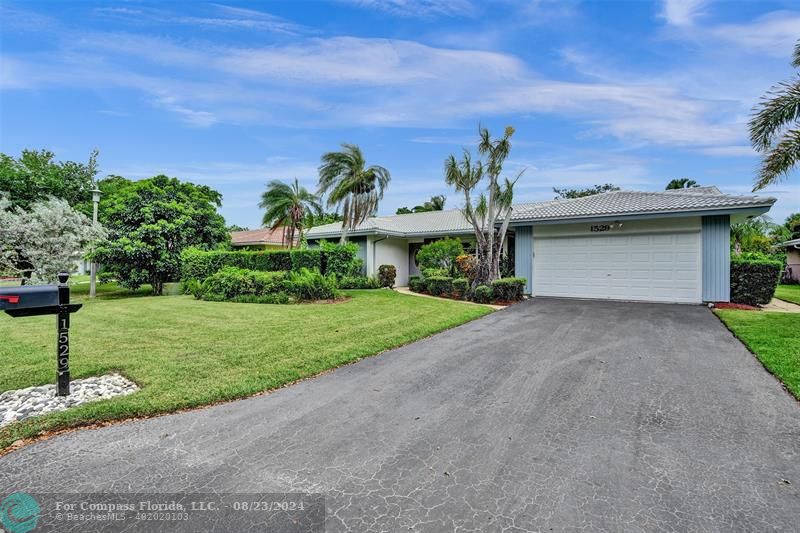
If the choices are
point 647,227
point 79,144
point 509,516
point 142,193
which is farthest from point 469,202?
point 79,144

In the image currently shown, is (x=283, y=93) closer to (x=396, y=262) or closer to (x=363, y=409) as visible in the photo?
(x=396, y=262)

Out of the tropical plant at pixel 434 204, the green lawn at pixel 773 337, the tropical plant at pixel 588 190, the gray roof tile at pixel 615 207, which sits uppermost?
the tropical plant at pixel 588 190

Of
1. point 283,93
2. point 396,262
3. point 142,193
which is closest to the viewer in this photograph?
point 283,93

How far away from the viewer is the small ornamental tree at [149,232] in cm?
1438

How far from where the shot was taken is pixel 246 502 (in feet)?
7.41

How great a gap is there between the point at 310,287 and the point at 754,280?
13.5 m

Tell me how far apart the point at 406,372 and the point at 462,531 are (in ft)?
9.76

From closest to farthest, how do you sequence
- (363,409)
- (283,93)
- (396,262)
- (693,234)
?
(363,409)
(693,234)
(283,93)
(396,262)

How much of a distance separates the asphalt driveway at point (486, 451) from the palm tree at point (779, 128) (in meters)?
7.04

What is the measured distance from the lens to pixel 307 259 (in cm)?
1520

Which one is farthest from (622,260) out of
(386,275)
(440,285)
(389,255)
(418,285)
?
(389,255)

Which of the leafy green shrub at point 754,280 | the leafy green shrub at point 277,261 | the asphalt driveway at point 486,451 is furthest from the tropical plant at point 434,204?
the asphalt driveway at point 486,451

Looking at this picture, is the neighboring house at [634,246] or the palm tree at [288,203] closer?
the neighboring house at [634,246]

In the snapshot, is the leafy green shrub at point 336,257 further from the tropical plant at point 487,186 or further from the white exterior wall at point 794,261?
the white exterior wall at point 794,261
